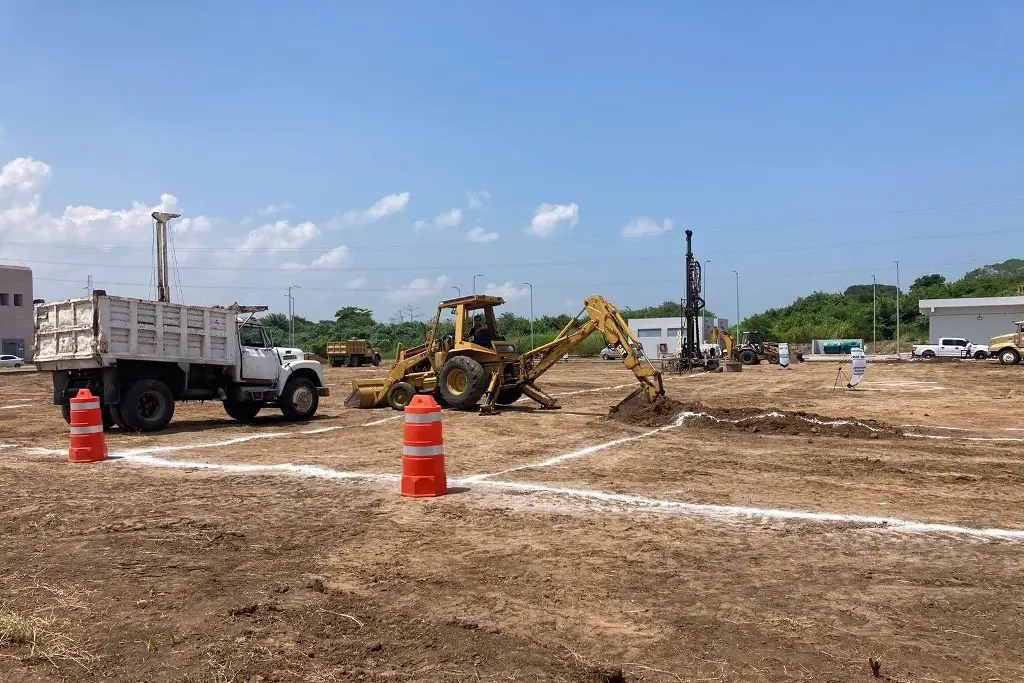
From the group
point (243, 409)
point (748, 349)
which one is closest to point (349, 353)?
→ point (748, 349)

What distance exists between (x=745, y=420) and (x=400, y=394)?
838cm

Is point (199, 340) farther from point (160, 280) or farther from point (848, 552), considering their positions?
point (848, 552)

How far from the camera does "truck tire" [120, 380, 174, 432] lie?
551 inches

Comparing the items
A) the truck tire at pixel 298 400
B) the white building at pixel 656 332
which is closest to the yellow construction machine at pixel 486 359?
the truck tire at pixel 298 400

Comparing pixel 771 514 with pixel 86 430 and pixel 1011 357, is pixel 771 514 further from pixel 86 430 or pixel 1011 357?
pixel 1011 357

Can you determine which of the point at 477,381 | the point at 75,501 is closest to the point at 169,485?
the point at 75,501

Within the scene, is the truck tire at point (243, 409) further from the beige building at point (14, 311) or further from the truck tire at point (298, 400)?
the beige building at point (14, 311)

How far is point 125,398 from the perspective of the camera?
46.0 feet

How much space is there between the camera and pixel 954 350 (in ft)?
180

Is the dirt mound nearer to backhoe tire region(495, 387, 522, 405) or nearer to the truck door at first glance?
backhoe tire region(495, 387, 522, 405)

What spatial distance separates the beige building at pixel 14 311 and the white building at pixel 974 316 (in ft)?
268

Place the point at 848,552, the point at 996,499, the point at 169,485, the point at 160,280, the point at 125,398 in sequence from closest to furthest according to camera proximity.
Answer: the point at 848,552
the point at 996,499
the point at 169,485
the point at 125,398
the point at 160,280

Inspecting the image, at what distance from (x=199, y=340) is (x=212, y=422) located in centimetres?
204

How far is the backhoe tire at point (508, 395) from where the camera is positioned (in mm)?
17906
